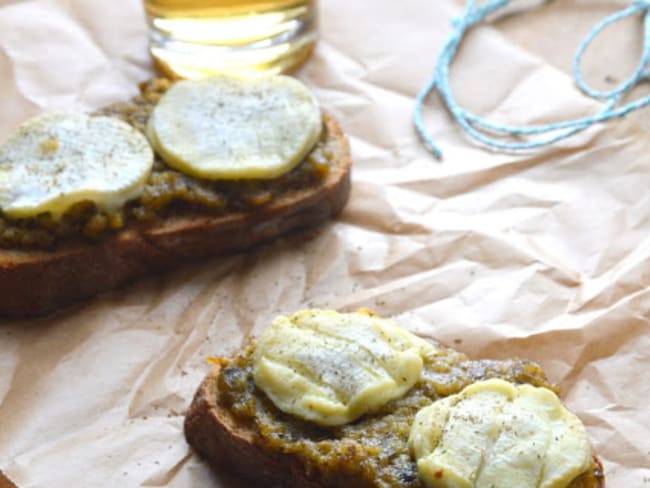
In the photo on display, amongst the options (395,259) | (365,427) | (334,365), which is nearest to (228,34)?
(395,259)

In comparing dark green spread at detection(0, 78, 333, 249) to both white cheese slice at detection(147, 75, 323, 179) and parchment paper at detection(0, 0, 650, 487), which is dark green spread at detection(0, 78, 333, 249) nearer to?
white cheese slice at detection(147, 75, 323, 179)

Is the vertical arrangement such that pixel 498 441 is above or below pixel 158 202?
above

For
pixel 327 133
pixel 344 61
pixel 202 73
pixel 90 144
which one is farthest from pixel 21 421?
pixel 344 61

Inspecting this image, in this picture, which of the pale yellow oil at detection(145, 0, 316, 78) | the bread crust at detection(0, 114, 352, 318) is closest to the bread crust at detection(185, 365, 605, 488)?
the bread crust at detection(0, 114, 352, 318)

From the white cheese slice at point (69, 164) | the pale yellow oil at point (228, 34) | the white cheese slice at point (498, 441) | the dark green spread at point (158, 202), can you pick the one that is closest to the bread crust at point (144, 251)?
the dark green spread at point (158, 202)

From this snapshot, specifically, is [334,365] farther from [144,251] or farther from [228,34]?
[228,34]

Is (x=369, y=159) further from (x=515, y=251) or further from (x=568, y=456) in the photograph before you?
(x=568, y=456)
